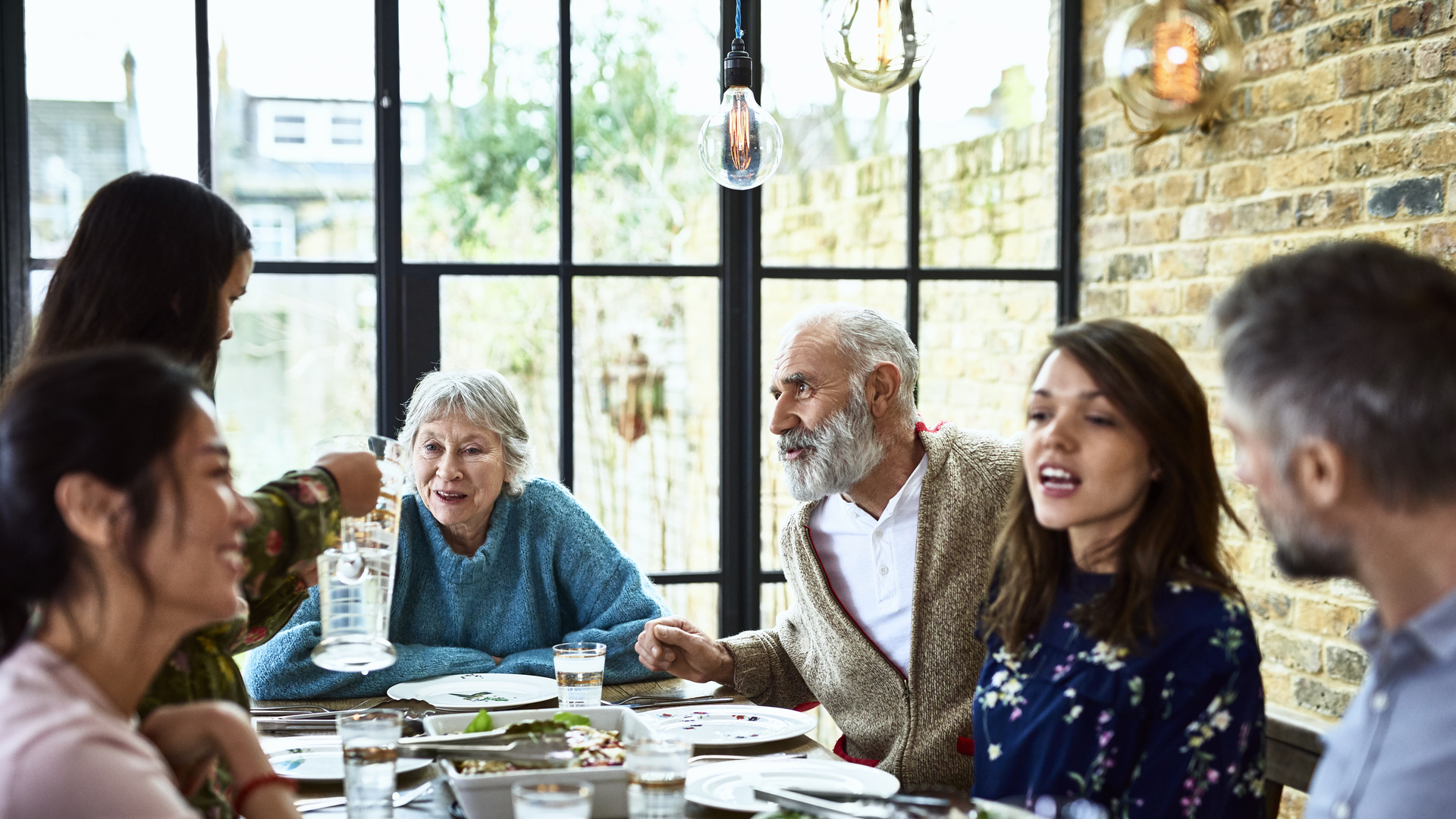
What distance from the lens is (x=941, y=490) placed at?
231 cm

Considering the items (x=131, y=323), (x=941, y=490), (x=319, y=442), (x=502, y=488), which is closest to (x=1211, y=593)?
(x=941, y=490)

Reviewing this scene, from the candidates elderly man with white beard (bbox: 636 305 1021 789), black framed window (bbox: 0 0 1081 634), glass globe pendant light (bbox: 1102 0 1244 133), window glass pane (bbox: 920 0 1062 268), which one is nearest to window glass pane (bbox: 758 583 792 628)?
black framed window (bbox: 0 0 1081 634)

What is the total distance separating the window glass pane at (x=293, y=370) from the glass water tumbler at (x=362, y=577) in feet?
5.89

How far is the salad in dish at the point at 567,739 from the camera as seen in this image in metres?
1.46

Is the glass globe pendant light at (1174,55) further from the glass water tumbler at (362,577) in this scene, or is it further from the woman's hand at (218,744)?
the woman's hand at (218,744)

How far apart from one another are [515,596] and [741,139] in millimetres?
1010

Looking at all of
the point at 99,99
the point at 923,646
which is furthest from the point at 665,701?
the point at 99,99

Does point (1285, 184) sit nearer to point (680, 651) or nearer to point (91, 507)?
point (680, 651)

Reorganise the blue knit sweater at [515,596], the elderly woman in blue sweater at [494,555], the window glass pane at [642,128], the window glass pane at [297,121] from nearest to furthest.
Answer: the blue knit sweater at [515,596] → the elderly woman in blue sweater at [494,555] → the window glass pane at [297,121] → the window glass pane at [642,128]

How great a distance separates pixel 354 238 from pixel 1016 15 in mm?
2012

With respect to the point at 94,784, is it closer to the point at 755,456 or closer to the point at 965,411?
the point at 755,456

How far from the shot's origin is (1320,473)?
3.70 feet

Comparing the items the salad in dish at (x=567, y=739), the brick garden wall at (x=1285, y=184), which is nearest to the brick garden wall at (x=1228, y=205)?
the brick garden wall at (x=1285, y=184)

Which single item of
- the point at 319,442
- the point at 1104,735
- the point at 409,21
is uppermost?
the point at 409,21
